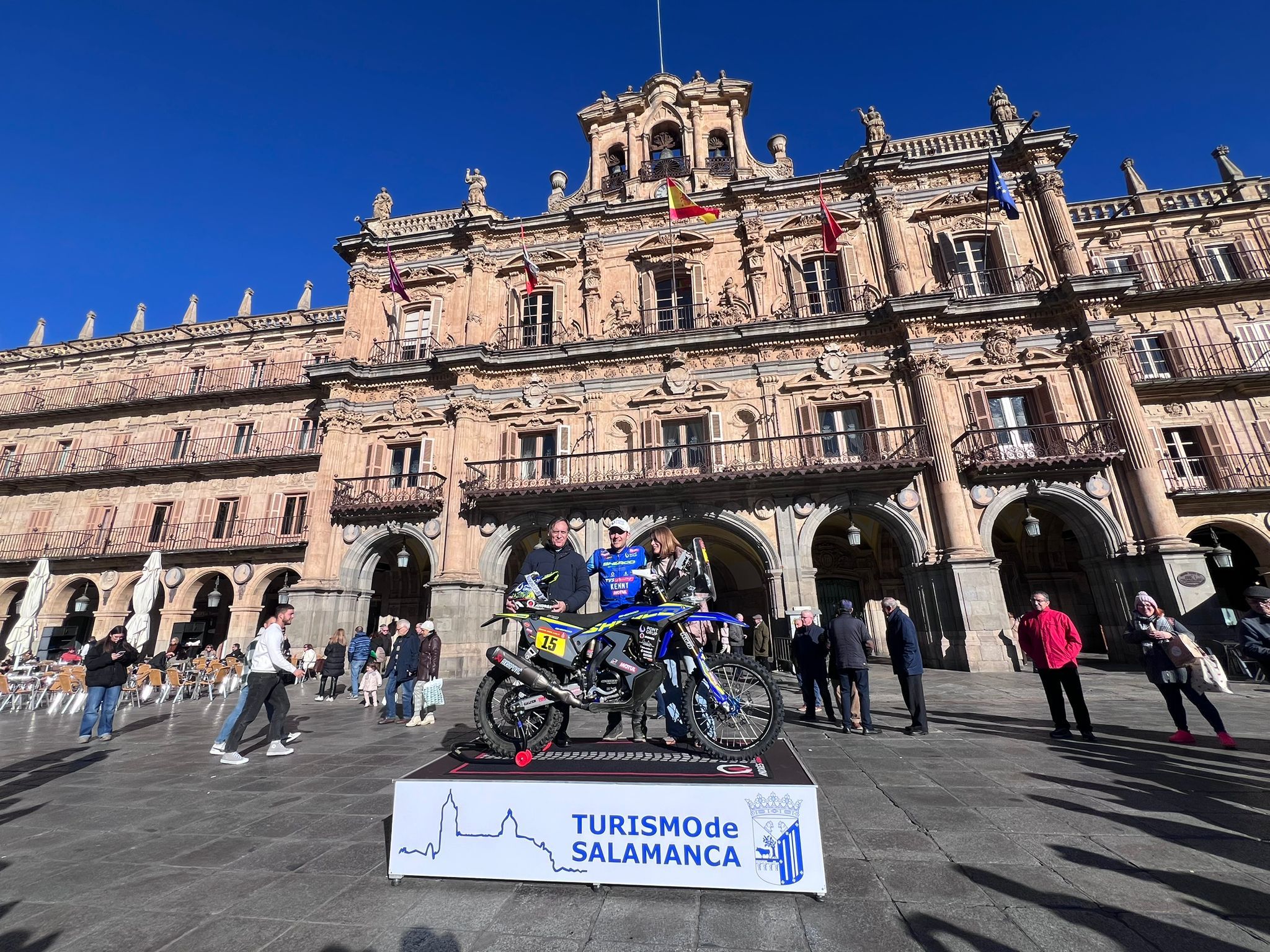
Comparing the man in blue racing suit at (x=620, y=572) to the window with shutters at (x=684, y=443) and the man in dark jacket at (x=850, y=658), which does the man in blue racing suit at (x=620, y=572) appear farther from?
the window with shutters at (x=684, y=443)

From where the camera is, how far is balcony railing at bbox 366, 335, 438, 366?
63.0 feet

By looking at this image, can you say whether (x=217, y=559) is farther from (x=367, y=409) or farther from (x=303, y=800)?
(x=303, y=800)

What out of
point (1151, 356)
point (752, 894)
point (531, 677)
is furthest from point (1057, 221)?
point (752, 894)

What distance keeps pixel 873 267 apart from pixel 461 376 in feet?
47.0

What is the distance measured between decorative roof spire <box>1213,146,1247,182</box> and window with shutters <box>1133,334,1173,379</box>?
841 cm

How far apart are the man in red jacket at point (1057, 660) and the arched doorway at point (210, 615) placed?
2553cm

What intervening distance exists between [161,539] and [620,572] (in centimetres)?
2540

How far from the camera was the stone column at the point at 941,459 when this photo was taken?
46.0 feet

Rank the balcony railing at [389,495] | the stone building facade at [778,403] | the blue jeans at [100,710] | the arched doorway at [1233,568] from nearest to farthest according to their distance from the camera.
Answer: the blue jeans at [100,710]
the stone building facade at [778,403]
the arched doorway at [1233,568]
the balcony railing at [389,495]

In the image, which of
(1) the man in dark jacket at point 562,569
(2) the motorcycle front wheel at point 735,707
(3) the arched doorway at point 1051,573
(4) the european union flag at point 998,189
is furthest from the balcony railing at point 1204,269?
(1) the man in dark jacket at point 562,569

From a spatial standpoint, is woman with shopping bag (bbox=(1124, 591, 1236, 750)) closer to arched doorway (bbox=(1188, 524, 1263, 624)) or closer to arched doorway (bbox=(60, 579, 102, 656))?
arched doorway (bbox=(1188, 524, 1263, 624))

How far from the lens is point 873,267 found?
1744 centimetres

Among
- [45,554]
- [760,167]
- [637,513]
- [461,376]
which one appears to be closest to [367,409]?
[461,376]

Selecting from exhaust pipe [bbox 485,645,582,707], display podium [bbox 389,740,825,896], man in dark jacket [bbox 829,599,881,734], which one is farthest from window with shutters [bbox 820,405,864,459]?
display podium [bbox 389,740,825,896]
